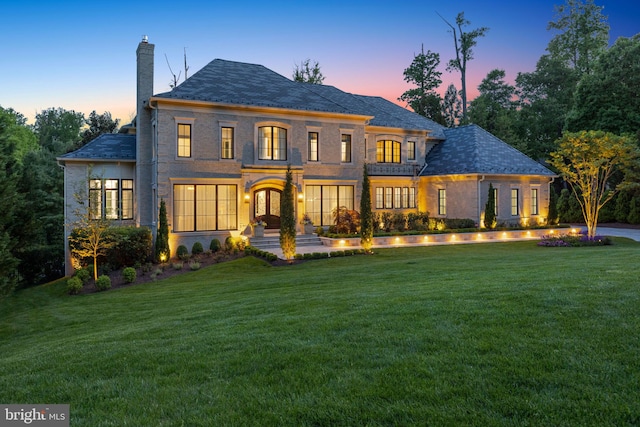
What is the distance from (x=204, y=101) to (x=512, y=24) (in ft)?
75.4

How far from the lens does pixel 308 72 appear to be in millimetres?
45031

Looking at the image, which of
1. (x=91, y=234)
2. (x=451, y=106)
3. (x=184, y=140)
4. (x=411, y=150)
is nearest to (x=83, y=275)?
(x=91, y=234)

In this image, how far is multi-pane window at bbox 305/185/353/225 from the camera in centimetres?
2339

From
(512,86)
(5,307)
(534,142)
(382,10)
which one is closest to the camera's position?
(5,307)

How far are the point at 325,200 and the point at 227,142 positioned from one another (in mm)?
6162

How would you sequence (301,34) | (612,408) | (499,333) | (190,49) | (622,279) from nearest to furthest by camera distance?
(612,408)
(499,333)
(622,279)
(301,34)
(190,49)

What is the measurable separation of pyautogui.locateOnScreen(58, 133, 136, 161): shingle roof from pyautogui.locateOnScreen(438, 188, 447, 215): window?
17730 millimetres

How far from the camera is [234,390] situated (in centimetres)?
415

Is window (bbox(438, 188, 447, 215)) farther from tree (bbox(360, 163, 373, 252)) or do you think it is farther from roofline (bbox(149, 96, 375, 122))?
tree (bbox(360, 163, 373, 252))

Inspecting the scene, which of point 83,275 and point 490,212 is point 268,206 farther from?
point 490,212

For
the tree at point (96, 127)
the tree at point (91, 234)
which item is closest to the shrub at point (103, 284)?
the tree at point (91, 234)

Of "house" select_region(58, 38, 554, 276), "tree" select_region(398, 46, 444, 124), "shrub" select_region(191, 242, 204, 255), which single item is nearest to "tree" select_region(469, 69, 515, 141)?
"tree" select_region(398, 46, 444, 124)

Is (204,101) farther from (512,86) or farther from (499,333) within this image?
(512,86)

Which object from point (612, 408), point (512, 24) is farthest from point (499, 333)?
point (512, 24)
